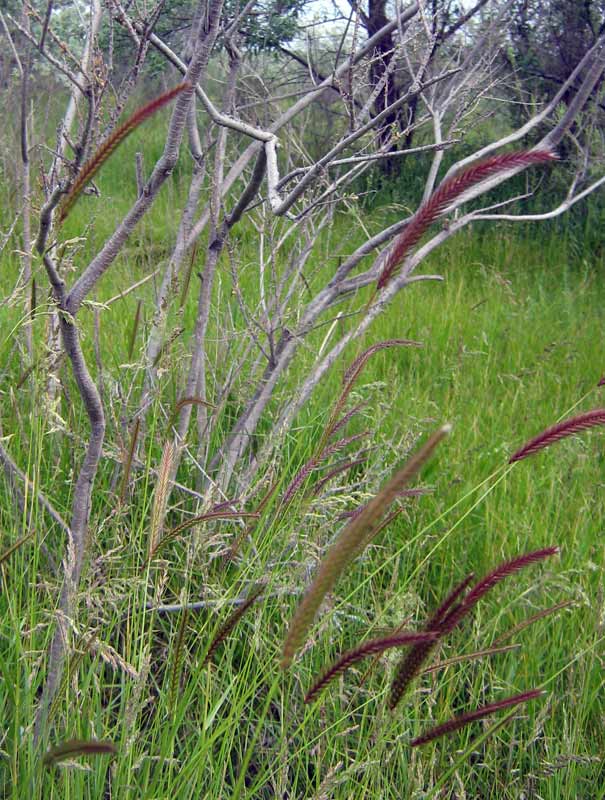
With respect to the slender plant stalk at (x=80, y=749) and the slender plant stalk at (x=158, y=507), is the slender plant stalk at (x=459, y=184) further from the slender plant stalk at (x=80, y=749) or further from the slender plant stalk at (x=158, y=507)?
the slender plant stalk at (x=80, y=749)

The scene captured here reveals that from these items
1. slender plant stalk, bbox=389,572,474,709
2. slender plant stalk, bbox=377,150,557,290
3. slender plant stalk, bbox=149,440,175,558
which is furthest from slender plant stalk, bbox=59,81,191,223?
slender plant stalk, bbox=389,572,474,709

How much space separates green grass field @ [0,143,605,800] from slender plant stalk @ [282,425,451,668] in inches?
9.1

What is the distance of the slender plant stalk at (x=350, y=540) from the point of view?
658mm

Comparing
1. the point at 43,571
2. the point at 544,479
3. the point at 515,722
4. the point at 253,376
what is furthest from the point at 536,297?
the point at 43,571

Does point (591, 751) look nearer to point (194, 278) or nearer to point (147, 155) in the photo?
point (194, 278)

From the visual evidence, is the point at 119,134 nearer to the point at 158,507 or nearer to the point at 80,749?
the point at 158,507

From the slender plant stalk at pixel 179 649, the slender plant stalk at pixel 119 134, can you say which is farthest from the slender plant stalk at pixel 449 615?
the slender plant stalk at pixel 119 134

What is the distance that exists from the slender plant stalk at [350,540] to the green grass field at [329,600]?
0.23 m

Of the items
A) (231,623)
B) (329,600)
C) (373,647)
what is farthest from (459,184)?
(329,600)

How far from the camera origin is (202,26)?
1.44 metres

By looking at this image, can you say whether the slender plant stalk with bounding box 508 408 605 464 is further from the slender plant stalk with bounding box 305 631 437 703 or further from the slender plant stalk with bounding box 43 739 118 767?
the slender plant stalk with bounding box 43 739 118 767

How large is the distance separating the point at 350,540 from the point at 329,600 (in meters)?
0.85

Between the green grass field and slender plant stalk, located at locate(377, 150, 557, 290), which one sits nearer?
slender plant stalk, located at locate(377, 150, 557, 290)

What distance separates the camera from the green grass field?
1.21 meters
